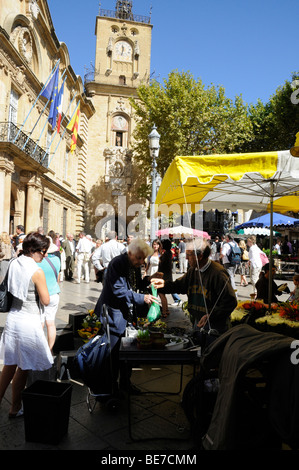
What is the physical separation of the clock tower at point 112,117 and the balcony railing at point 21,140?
12.9m

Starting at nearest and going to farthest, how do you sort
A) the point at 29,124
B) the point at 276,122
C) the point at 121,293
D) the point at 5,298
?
the point at 5,298, the point at 121,293, the point at 29,124, the point at 276,122

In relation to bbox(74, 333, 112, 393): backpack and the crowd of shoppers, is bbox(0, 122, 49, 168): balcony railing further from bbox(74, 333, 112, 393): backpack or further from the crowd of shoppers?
bbox(74, 333, 112, 393): backpack

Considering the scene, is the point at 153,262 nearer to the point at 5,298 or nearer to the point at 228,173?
the point at 228,173

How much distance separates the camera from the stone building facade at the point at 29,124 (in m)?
16.4

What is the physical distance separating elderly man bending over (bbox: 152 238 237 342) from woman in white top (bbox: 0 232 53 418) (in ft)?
4.25

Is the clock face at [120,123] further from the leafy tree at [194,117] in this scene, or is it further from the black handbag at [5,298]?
the black handbag at [5,298]

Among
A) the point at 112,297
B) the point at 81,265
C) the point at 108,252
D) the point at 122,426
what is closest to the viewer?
the point at 122,426

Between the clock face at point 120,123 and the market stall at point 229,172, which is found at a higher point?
the clock face at point 120,123

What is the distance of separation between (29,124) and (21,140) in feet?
8.52

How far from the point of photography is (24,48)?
723 inches

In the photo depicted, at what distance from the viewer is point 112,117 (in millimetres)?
33875

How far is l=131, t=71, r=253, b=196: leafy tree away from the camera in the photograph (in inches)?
1029

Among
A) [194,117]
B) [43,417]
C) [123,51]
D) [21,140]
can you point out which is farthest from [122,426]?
[123,51]

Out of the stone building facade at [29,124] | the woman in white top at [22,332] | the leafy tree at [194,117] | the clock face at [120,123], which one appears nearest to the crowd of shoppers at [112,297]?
the woman in white top at [22,332]
